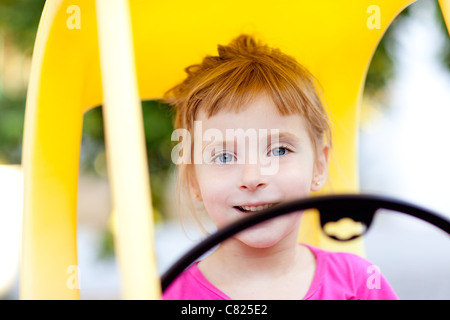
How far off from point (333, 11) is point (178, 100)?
35 cm

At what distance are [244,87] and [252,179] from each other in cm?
18

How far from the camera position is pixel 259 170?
0.86 m

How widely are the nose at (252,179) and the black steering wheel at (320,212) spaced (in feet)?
0.91

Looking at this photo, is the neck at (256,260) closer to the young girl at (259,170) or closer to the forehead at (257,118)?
the young girl at (259,170)

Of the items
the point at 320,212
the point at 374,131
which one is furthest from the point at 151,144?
the point at 320,212

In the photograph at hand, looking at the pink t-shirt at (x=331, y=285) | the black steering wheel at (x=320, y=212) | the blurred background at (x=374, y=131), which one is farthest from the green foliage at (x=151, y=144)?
the black steering wheel at (x=320, y=212)

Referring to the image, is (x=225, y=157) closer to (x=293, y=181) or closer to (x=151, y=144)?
(x=293, y=181)

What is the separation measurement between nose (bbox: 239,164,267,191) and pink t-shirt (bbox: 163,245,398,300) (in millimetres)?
210

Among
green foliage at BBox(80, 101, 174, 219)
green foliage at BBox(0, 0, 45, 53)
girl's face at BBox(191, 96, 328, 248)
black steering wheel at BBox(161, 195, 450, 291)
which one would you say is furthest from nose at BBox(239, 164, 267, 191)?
green foliage at BBox(0, 0, 45, 53)

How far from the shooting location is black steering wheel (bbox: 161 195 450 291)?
0.56m

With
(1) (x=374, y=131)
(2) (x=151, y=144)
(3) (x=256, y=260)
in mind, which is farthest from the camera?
(1) (x=374, y=131)

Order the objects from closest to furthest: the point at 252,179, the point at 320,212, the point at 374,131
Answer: the point at 320,212 < the point at 252,179 < the point at 374,131
